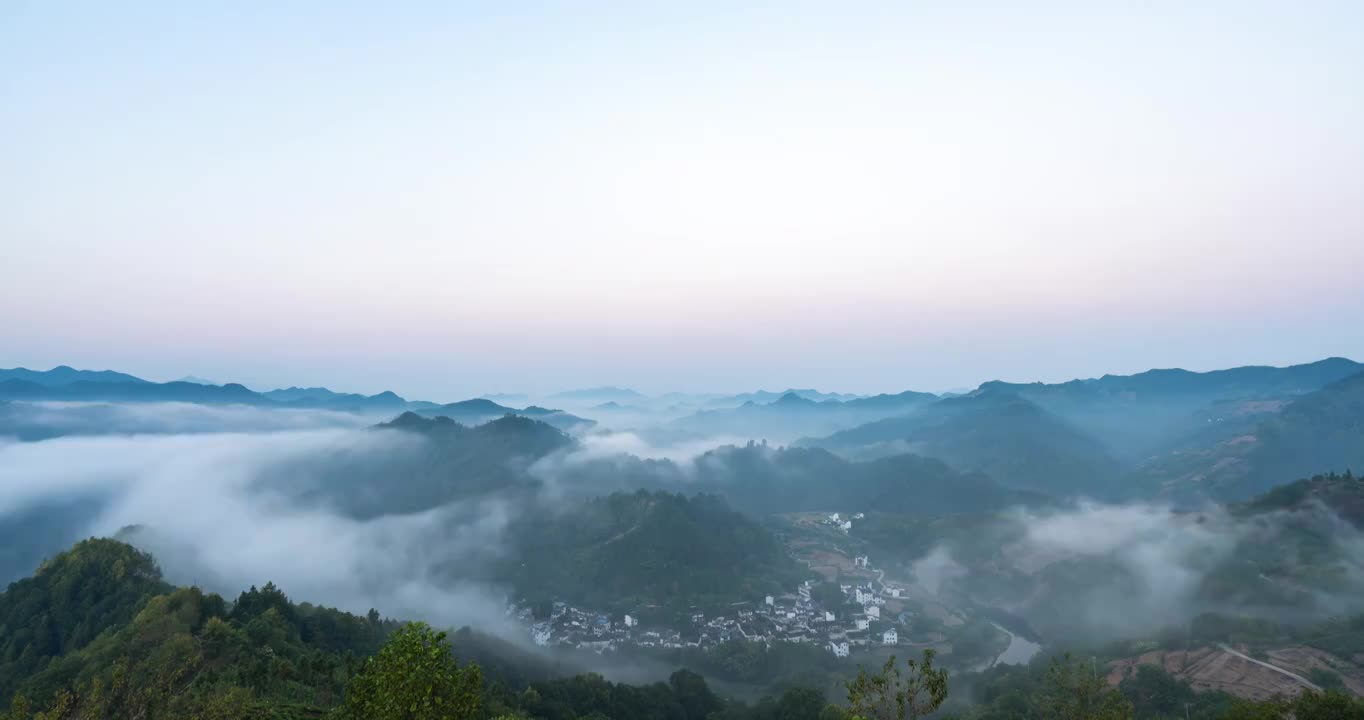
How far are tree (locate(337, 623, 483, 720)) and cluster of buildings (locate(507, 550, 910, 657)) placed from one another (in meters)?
153

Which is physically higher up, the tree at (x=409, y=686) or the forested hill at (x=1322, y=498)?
the tree at (x=409, y=686)

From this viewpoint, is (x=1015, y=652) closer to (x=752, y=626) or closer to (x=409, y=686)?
(x=752, y=626)

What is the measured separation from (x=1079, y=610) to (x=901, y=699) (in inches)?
7751

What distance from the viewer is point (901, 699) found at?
82.1ft

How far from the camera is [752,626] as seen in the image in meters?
176

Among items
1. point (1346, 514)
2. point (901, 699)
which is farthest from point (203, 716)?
point (1346, 514)

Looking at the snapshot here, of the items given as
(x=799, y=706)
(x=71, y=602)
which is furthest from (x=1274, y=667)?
(x=71, y=602)

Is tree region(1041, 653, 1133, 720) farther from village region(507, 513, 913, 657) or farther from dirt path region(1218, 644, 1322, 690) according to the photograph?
village region(507, 513, 913, 657)

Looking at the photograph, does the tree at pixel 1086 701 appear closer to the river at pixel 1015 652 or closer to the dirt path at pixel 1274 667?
the dirt path at pixel 1274 667

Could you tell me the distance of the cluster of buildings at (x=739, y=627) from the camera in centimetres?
16738

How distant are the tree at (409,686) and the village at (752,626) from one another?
15325 cm

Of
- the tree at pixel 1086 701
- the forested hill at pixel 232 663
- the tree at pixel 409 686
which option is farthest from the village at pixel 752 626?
the tree at pixel 409 686

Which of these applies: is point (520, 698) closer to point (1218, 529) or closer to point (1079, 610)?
point (1079, 610)

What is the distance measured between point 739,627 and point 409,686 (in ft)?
550
